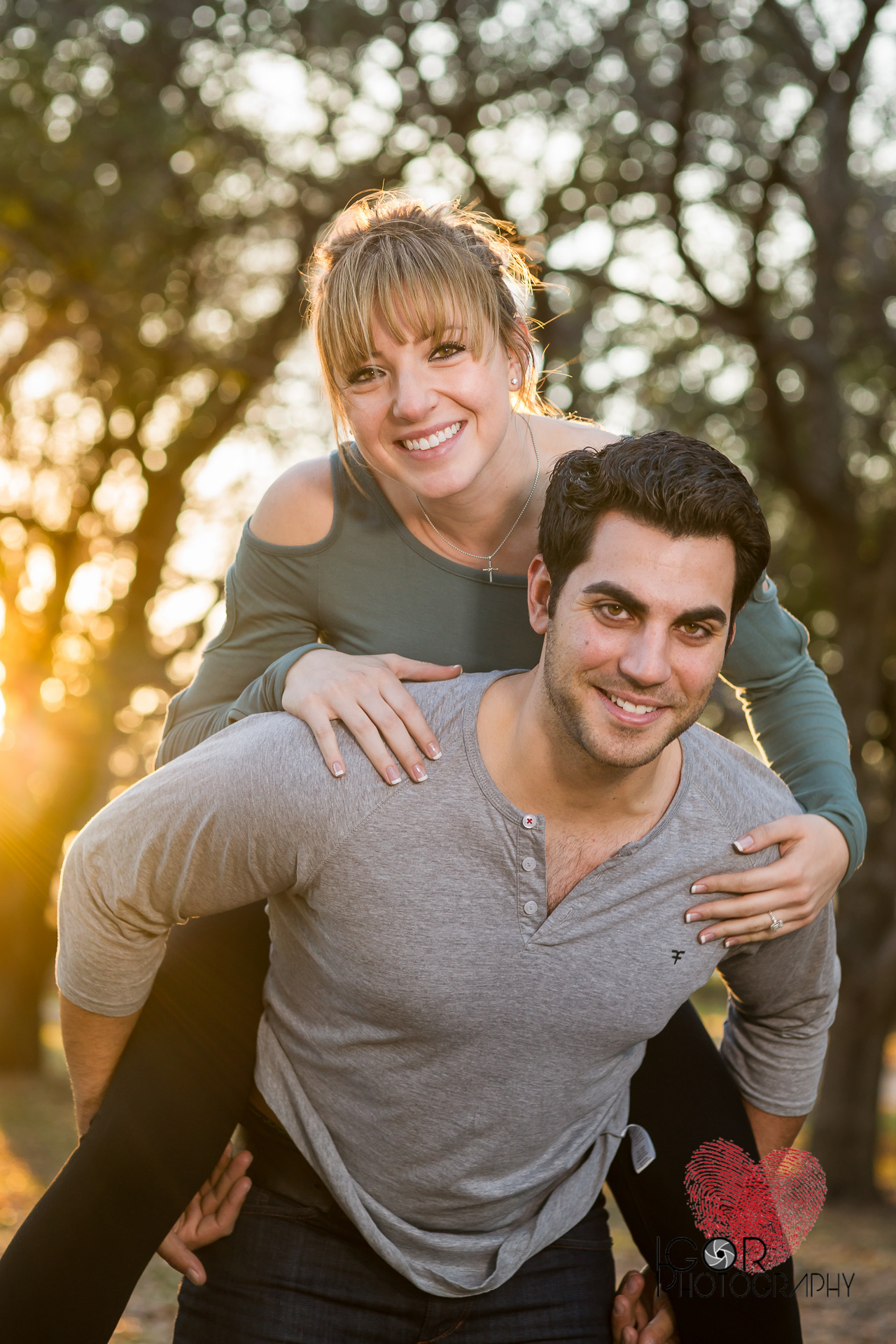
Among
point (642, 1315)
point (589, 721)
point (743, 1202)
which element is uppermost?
point (589, 721)

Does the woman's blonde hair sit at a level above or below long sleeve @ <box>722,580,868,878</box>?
above

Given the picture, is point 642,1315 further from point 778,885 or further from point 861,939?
point 861,939

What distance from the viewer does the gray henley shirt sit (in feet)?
7.37

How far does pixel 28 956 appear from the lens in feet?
44.3

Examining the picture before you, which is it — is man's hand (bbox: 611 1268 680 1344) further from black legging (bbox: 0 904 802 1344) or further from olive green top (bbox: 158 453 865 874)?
olive green top (bbox: 158 453 865 874)

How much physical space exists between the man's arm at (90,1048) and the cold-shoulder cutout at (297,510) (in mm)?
1112

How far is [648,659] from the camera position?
7.27 ft

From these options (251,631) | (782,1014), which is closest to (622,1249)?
(782,1014)

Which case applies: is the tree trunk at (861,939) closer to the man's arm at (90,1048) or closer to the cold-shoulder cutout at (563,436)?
the cold-shoulder cutout at (563,436)

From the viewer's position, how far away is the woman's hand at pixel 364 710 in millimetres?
2248

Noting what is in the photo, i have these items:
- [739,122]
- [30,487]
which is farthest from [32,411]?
[739,122]

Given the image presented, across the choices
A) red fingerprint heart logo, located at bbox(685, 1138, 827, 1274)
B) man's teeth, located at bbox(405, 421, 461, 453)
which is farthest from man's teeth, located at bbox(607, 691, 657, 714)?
red fingerprint heart logo, located at bbox(685, 1138, 827, 1274)

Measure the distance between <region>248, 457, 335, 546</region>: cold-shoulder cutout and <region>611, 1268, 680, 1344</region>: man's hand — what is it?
5.92 ft

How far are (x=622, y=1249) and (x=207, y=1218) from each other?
7.01 meters
